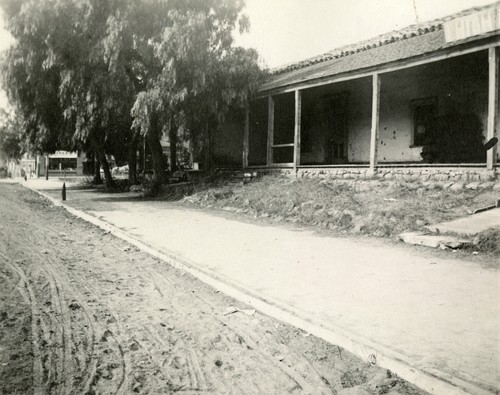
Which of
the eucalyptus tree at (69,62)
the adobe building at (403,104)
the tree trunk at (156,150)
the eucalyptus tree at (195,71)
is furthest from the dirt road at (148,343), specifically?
the tree trunk at (156,150)

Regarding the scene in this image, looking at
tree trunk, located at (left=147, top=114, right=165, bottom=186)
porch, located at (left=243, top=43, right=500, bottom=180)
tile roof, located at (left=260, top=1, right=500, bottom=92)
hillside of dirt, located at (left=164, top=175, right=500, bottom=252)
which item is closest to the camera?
hillside of dirt, located at (left=164, top=175, right=500, bottom=252)

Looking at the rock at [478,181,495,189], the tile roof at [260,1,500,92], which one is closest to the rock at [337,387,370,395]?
the rock at [478,181,495,189]

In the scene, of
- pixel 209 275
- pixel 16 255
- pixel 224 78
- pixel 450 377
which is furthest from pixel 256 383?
pixel 224 78

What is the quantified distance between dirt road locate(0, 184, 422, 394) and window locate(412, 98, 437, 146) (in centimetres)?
1121

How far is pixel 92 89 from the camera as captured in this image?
15.8 meters

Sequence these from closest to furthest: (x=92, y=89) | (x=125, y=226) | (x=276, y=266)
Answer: (x=276, y=266), (x=125, y=226), (x=92, y=89)

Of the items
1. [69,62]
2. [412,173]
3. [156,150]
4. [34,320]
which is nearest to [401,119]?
[412,173]

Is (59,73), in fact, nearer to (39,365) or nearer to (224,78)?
(224,78)

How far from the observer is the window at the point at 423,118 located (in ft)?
46.2

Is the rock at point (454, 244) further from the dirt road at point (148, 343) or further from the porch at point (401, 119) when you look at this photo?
the dirt road at point (148, 343)

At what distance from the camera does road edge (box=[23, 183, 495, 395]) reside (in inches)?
108

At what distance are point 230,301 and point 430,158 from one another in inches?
422

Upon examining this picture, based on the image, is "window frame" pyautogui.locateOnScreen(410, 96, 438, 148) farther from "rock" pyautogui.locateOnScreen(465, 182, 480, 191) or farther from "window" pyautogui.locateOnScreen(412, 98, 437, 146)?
"rock" pyautogui.locateOnScreen(465, 182, 480, 191)

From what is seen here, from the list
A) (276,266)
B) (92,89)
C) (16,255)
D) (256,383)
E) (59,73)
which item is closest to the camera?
(256,383)
